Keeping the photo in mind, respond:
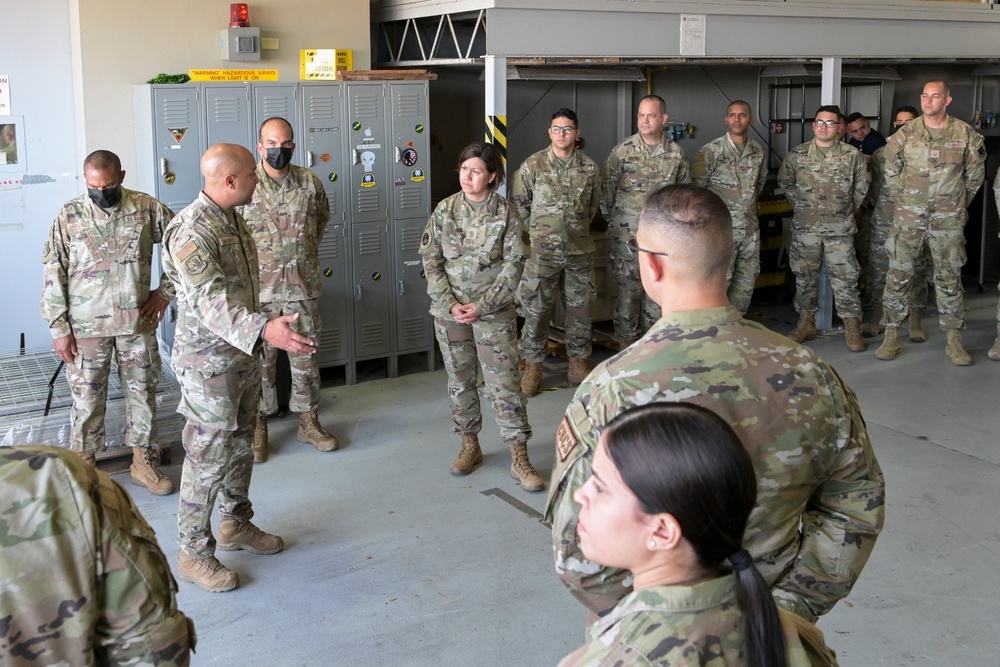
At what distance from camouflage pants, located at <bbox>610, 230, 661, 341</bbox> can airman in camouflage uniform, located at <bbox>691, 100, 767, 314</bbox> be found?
734 mm

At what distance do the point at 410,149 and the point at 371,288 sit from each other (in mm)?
964

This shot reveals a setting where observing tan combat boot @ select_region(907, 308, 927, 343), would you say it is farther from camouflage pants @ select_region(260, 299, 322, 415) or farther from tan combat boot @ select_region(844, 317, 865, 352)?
camouflage pants @ select_region(260, 299, 322, 415)

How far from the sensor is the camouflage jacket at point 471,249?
199 inches

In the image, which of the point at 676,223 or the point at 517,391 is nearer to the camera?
the point at 676,223

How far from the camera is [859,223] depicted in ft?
28.1

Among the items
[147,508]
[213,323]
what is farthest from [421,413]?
[213,323]

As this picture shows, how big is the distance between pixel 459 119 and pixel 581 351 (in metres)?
2.49

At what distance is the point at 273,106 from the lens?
20.8ft

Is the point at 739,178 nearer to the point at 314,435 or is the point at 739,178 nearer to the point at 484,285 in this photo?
the point at 484,285

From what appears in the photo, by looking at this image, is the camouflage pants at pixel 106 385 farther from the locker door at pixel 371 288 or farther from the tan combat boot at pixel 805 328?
the tan combat boot at pixel 805 328

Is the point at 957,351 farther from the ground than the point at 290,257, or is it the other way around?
the point at 290,257

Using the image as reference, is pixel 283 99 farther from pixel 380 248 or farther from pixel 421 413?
pixel 421 413

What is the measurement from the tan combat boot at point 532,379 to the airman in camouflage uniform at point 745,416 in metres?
4.49

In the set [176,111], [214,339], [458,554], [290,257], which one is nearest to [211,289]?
[214,339]
